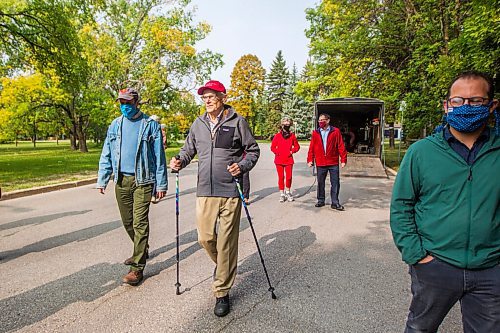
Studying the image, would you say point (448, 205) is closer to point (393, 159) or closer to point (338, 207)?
point (338, 207)

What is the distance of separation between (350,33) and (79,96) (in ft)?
81.8

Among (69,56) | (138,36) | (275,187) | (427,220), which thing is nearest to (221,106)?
(427,220)

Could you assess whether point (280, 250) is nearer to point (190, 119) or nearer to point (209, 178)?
point (209, 178)

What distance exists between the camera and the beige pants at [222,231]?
10.9ft

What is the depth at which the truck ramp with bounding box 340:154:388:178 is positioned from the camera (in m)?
13.4

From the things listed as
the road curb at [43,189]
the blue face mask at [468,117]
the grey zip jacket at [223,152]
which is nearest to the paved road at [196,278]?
the grey zip jacket at [223,152]

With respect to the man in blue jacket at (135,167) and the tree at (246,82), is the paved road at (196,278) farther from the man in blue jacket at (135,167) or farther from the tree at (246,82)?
the tree at (246,82)

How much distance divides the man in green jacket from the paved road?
1.24 meters

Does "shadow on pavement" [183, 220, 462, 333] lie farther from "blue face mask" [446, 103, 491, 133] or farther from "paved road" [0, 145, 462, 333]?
"blue face mask" [446, 103, 491, 133]

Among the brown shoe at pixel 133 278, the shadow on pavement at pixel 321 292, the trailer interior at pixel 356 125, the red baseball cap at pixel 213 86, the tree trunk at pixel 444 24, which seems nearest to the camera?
the shadow on pavement at pixel 321 292

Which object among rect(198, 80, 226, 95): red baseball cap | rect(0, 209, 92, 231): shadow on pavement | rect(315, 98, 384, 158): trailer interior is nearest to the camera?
rect(198, 80, 226, 95): red baseball cap

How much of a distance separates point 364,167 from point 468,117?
12800 mm

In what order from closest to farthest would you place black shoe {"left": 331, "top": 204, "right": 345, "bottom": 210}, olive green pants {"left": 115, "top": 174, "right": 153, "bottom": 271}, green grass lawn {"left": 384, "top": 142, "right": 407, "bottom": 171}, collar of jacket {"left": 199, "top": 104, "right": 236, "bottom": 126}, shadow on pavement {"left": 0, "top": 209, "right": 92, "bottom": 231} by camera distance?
collar of jacket {"left": 199, "top": 104, "right": 236, "bottom": 126}, olive green pants {"left": 115, "top": 174, "right": 153, "bottom": 271}, shadow on pavement {"left": 0, "top": 209, "right": 92, "bottom": 231}, black shoe {"left": 331, "top": 204, "right": 345, "bottom": 210}, green grass lawn {"left": 384, "top": 142, "right": 407, "bottom": 171}

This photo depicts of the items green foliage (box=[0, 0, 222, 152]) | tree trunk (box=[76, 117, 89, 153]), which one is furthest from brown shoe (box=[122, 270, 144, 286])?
tree trunk (box=[76, 117, 89, 153])
